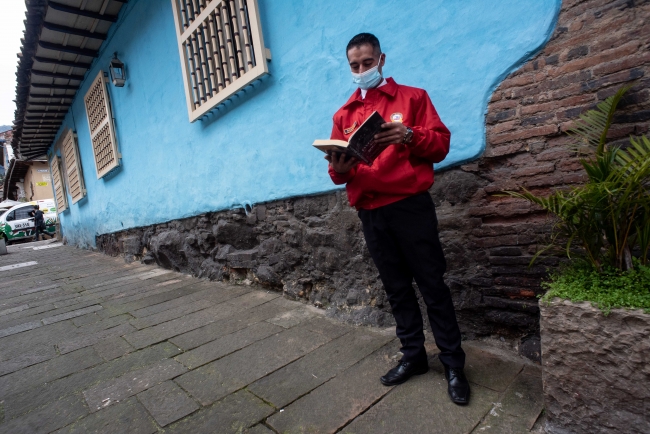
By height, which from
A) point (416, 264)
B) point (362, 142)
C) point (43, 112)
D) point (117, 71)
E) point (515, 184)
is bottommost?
point (416, 264)

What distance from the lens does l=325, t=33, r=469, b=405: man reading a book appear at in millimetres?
1773

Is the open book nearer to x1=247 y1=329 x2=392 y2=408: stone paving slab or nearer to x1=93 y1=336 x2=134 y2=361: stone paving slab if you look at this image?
x1=247 y1=329 x2=392 y2=408: stone paving slab

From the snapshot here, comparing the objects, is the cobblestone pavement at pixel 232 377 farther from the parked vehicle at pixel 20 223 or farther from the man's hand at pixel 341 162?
the parked vehicle at pixel 20 223

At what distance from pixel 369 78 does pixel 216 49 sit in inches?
113

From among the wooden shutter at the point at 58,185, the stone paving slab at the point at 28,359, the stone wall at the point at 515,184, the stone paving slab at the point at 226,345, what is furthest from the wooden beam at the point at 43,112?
the stone wall at the point at 515,184

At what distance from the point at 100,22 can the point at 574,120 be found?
694cm

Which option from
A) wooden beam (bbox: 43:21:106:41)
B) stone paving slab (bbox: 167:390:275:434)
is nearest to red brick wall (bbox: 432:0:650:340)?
stone paving slab (bbox: 167:390:275:434)

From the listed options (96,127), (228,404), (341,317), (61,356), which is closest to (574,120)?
(341,317)

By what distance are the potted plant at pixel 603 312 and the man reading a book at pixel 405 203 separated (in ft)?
1.50

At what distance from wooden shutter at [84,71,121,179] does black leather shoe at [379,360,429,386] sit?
6.75 meters

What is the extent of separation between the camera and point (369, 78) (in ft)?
6.09

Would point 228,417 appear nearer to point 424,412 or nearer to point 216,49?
point 424,412

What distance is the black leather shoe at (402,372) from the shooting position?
192cm

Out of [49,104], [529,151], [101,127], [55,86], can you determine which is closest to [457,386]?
[529,151]
